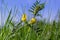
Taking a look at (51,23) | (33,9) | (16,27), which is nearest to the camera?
(33,9)

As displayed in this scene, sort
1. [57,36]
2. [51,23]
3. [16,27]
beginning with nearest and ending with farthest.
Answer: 1. [16,27]
2. [57,36]
3. [51,23]

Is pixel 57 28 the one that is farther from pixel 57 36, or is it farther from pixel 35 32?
pixel 35 32

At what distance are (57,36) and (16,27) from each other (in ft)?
1.36

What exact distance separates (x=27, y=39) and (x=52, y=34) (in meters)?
0.25

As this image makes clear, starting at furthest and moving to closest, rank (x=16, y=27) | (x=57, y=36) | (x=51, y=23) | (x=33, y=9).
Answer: (x=51, y=23) < (x=57, y=36) < (x=16, y=27) < (x=33, y=9)

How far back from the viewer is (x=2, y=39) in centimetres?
167

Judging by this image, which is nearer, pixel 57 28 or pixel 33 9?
pixel 33 9

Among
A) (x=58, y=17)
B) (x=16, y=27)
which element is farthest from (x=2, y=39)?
(x=58, y=17)

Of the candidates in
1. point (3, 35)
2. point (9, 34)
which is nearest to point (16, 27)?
point (9, 34)

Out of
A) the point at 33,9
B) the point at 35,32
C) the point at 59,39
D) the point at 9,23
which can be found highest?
the point at 33,9

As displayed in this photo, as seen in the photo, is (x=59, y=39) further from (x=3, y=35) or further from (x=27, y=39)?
(x=3, y=35)

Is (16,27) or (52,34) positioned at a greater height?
(16,27)

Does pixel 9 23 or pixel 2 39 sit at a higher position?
pixel 9 23

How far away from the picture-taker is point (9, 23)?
1.70 m
